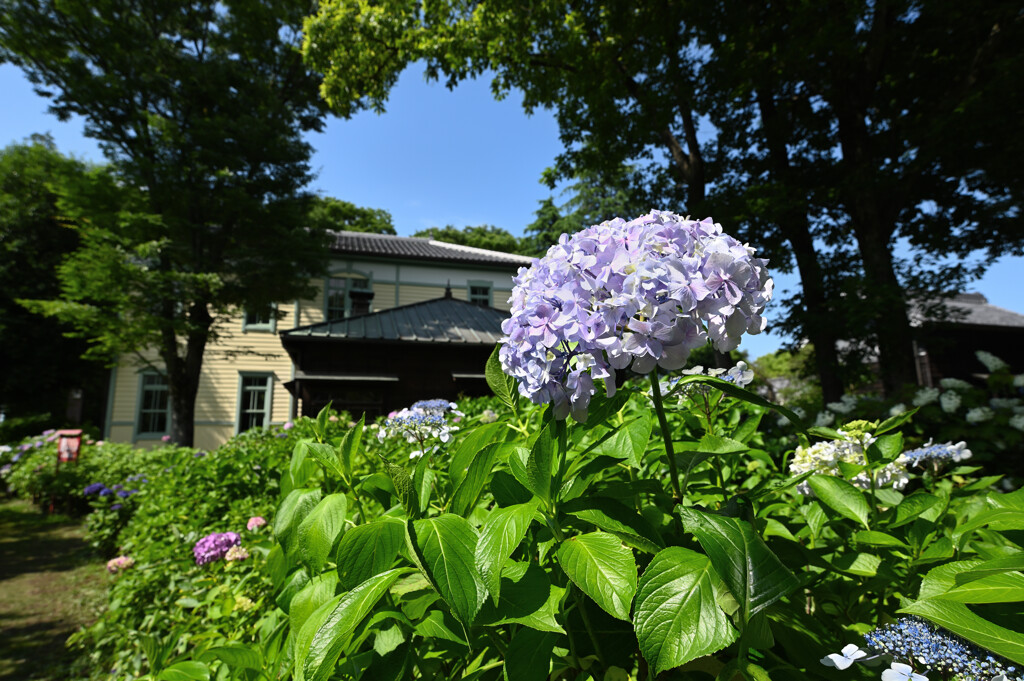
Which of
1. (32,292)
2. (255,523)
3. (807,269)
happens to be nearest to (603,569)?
(255,523)

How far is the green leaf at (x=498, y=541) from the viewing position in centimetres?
70

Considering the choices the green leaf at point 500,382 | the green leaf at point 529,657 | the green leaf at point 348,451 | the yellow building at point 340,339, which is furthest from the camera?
the yellow building at point 340,339

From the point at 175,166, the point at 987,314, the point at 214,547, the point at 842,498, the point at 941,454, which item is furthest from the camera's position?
the point at 987,314

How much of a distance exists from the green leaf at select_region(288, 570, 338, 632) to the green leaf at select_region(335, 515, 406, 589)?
0.23m

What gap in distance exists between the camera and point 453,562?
731 millimetres

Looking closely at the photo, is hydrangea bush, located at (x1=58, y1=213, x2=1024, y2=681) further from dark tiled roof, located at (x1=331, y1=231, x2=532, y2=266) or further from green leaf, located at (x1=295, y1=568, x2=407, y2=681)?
dark tiled roof, located at (x1=331, y1=231, x2=532, y2=266)

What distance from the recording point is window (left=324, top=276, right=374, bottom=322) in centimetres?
1750

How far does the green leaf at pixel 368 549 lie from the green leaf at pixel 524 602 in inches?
7.2

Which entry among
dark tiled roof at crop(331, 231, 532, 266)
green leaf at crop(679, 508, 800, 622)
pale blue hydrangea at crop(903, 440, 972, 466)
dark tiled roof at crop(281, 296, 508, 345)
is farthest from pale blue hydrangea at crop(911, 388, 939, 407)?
dark tiled roof at crop(331, 231, 532, 266)

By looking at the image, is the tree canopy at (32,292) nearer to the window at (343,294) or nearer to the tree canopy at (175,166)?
the tree canopy at (175,166)

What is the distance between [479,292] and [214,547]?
1742cm

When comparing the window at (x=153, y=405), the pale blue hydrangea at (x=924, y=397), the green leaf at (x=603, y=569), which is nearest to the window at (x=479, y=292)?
the window at (x=153, y=405)

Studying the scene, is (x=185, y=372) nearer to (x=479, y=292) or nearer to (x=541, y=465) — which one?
(x=479, y=292)

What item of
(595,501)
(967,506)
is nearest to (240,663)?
(595,501)
